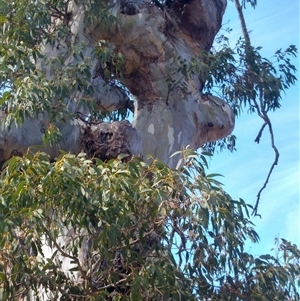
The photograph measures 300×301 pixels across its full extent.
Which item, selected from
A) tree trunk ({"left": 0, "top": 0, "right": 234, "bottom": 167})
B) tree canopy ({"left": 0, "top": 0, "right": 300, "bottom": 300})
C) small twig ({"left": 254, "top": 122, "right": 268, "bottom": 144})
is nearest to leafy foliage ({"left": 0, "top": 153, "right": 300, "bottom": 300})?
tree canopy ({"left": 0, "top": 0, "right": 300, "bottom": 300})

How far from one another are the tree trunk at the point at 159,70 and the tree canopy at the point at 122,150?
0.04 feet

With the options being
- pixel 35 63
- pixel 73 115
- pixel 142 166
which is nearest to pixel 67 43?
pixel 35 63

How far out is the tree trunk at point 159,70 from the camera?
5891 millimetres

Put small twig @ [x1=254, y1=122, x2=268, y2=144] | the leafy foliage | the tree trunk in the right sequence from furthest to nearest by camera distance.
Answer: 1. small twig @ [x1=254, y1=122, x2=268, y2=144]
2. the tree trunk
3. the leafy foliage

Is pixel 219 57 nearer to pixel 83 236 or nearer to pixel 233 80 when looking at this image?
pixel 233 80

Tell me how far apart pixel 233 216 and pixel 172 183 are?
35cm

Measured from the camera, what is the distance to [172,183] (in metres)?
3.56

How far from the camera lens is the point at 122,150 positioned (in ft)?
17.0

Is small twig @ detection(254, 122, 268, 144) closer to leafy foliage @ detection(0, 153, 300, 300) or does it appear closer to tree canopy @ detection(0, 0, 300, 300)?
tree canopy @ detection(0, 0, 300, 300)

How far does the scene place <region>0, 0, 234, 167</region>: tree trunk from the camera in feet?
19.3

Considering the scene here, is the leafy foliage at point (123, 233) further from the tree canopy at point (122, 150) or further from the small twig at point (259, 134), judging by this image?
the small twig at point (259, 134)

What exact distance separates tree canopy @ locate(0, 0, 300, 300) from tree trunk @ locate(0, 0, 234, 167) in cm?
1

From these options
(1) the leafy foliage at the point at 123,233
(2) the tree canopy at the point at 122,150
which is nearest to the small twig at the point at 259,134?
(2) the tree canopy at the point at 122,150

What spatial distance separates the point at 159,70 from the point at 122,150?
4.40ft
